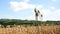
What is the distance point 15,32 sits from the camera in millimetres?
5297

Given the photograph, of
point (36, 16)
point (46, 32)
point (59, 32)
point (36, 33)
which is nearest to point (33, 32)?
point (36, 33)

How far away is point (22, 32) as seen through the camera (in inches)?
207

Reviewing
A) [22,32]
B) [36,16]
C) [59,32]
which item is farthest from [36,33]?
[36,16]

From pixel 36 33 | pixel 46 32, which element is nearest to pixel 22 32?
pixel 36 33

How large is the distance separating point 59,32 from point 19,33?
4.60ft

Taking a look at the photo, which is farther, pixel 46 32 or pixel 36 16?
pixel 36 16

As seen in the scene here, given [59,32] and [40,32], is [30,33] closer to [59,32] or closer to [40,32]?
[40,32]

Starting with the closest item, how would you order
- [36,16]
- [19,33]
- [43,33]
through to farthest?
[19,33] → [43,33] → [36,16]

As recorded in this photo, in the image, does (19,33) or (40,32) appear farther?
(40,32)

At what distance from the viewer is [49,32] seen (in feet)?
18.1

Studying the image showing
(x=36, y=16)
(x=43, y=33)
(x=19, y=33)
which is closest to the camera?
(x=19, y=33)

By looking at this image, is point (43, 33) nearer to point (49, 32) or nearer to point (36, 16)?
point (49, 32)

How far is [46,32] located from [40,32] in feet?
0.63

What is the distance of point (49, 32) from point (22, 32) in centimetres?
89
